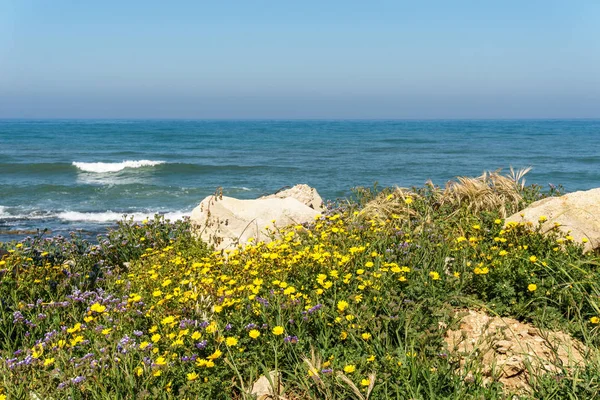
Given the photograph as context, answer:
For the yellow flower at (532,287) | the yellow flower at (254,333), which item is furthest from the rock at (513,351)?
the yellow flower at (254,333)

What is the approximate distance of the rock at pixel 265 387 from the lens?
12.2 ft

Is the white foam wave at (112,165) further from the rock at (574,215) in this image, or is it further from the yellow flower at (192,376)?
the yellow flower at (192,376)

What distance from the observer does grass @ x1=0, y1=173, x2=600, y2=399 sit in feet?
11.9

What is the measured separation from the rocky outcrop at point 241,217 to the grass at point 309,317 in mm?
2216

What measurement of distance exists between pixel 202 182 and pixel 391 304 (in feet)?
77.9

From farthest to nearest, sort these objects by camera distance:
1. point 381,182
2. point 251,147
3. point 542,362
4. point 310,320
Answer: point 251,147
point 381,182
point 310,320
point 542,362

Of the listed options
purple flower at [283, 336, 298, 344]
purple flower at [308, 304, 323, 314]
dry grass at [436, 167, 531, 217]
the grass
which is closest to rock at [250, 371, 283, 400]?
the grass

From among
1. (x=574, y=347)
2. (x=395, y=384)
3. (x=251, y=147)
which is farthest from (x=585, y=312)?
(x=251, y=147)

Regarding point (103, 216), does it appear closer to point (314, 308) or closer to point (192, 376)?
point (314, 308)

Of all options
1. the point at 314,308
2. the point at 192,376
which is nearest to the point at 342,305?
the point at 314,308

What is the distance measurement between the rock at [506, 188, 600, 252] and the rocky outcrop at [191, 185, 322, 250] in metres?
3.75

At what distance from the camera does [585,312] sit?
4527 millimetres

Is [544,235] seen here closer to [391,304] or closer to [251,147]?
[391,304]

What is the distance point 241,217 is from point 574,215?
552 centimetres
